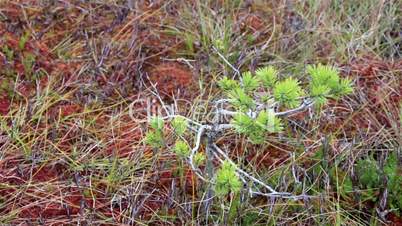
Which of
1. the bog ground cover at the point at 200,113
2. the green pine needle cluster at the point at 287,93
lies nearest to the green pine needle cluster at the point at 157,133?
the bog ground cover at the point at 200,113

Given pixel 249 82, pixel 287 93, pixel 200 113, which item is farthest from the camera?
pixel 200 113

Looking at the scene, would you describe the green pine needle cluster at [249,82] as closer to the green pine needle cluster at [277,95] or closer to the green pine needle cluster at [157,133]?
the green pine needle cluster at [277,95]

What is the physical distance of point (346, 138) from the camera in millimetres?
2396

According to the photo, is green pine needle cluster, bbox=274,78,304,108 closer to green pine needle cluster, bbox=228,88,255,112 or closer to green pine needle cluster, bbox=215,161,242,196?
green pine needle cluster, bbox=228,88,255,112

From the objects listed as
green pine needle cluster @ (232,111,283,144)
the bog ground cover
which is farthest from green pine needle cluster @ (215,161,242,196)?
green pine needle cluster @ (232,111,283,144)

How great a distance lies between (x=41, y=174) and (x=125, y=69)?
0.70 m

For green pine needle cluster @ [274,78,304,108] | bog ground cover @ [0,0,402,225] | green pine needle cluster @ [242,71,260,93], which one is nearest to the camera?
green pine needle cluster @ [274,78,304,108]

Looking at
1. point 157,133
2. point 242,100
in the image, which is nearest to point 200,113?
point 157,133

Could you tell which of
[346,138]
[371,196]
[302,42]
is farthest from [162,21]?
[371,196]

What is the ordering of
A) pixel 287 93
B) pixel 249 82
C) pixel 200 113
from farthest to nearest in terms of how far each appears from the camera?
pixel 200 113, pixel 249 82, pixel 287 93

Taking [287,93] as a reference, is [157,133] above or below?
below

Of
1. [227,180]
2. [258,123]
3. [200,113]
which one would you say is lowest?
[200,113]

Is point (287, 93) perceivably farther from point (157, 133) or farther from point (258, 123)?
point (157, 133)

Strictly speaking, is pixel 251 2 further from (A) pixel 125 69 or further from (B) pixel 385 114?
(B) pixel 385 114
